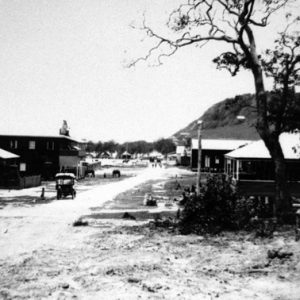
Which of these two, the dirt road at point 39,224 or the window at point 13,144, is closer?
the dirt road at point 39,224

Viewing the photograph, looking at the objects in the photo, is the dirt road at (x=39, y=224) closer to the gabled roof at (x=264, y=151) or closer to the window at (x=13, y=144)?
the gabled roof at (x=264, y=151)

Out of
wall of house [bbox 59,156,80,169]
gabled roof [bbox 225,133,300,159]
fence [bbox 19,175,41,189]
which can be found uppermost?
gabled roof [bbox 225,133,300,159]

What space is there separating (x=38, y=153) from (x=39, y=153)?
139 millimetres

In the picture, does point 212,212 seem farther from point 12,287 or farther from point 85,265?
point 12,287

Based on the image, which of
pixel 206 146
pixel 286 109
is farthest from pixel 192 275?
pixel 206 146

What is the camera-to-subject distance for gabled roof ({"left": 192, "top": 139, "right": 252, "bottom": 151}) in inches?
2527

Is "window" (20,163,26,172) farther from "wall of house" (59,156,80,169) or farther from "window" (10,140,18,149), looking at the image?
"wall of house" (59,156,80,169)

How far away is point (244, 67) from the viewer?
18.1 m

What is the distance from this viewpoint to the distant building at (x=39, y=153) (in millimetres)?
48750

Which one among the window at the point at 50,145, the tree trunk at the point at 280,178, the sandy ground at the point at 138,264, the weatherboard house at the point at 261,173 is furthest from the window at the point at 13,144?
the tree trunk at the point at 280,178

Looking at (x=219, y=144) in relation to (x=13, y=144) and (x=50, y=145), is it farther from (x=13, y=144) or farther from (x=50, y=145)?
(x=13, y=144)

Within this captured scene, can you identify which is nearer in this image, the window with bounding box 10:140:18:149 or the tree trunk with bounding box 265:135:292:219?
the tree trunk with bounding box 265:135:292:219

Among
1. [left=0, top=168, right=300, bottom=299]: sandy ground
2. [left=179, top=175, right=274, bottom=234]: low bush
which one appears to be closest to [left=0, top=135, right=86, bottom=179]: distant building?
[left=0, top=168, right=300, bottom=299]: sandy ground

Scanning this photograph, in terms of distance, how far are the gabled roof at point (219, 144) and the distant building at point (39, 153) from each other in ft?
85.1
